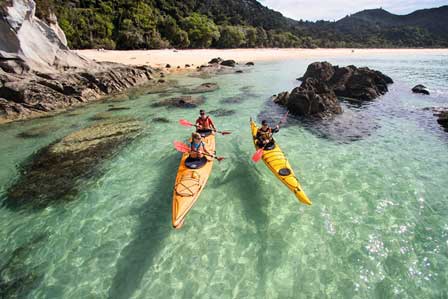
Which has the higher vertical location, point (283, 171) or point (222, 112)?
point (283, 171)

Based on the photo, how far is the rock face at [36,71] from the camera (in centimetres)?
1738

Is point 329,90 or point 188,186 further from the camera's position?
point 329,90

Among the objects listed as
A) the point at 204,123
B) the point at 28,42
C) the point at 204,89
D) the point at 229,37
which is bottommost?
the point at 229,37

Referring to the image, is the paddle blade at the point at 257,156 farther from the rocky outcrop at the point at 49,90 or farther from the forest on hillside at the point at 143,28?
the forest on hillside at the point at 143,28

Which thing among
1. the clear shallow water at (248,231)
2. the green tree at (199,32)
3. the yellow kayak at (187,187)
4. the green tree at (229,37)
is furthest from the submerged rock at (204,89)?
the green tree at (229,37)

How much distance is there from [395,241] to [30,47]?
27.1 meters

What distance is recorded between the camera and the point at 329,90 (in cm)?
1856

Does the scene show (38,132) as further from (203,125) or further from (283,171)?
(283,171)

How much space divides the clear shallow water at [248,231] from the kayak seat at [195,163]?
36.6 inches

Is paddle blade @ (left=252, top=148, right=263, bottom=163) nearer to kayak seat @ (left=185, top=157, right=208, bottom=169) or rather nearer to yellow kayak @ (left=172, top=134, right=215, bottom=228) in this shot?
yellow kayak @ (left=172, top=134, right=215, bottom=228)

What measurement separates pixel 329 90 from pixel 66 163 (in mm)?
17921

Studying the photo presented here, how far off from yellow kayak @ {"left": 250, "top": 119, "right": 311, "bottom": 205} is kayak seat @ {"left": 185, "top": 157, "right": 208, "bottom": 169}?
2498mm

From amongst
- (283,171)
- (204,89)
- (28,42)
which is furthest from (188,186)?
(28,42)

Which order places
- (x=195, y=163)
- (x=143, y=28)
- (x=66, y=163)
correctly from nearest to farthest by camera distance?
(x=195, y=163) < (x=66, y=163) < (x=143, y=28)
